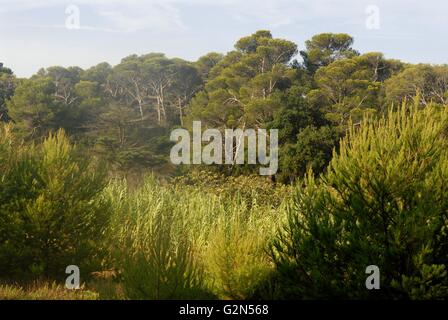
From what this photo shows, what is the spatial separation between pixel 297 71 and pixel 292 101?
10.2 meters

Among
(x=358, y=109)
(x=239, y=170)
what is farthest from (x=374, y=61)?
(x=239, y=170)

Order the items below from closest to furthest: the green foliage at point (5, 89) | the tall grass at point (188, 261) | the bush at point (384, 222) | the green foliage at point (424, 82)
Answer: the bush at point (384, 222)
the tall grass at point (188, 261)
the green foliage at point (424, 82)
the green foliage at point (5, 89)

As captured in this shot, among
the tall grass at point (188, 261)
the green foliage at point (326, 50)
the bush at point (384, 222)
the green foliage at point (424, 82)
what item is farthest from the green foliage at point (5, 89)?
the bush at point (384, 222)

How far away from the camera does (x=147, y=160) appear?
40906 millimetres

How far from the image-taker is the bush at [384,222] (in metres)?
5.76

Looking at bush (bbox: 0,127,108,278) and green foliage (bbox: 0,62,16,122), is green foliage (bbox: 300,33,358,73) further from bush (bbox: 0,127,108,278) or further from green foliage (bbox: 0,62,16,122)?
bush (bbox: 0,127,108,278)

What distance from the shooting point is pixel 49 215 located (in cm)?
881

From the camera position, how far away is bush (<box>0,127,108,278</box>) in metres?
8.82

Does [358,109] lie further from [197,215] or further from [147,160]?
[197,215]

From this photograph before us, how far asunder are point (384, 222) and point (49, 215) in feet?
18.6

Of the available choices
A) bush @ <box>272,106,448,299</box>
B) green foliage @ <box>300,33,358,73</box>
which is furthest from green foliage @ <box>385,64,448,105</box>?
bush @ <box>272,106,448,299</box>

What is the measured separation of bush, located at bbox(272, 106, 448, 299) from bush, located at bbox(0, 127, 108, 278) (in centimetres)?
418

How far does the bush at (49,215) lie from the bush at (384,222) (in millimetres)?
4178

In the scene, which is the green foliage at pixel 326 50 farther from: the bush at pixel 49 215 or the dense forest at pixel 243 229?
the bush at pixel 49 215
